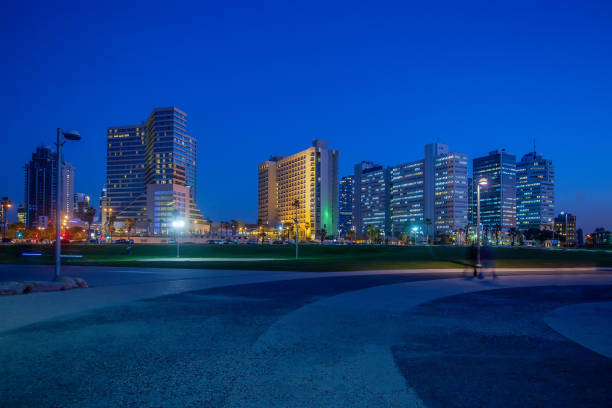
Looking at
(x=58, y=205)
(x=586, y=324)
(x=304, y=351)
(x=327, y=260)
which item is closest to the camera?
(x=304, y=351)

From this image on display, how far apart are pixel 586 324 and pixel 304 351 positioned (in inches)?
283

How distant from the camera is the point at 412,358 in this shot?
6648mm

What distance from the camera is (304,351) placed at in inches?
277

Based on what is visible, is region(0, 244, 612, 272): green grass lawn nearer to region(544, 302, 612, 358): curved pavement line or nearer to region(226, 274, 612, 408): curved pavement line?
region(226, 274, 612, 408): curved pavement line

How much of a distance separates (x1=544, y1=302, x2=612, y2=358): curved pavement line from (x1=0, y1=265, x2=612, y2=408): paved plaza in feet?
0.17

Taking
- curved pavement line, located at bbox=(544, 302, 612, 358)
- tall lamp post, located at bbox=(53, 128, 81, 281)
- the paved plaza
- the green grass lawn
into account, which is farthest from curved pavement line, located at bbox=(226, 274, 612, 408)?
the green grass lawn

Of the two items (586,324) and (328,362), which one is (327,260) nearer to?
(586,324)

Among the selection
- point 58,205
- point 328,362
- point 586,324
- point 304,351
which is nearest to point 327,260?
point 58,205

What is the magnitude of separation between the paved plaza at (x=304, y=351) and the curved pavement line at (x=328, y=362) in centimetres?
3

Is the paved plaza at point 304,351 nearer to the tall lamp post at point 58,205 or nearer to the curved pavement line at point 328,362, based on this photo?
the curved pavement line at point 328,362

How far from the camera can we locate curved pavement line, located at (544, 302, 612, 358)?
24.9ft

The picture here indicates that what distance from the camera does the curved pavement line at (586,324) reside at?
24.9 ft

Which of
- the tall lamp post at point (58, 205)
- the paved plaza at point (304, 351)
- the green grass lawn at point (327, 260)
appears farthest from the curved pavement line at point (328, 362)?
the green grass lawn at point (327, 260)

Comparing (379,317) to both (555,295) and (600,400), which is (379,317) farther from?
(555,295)
